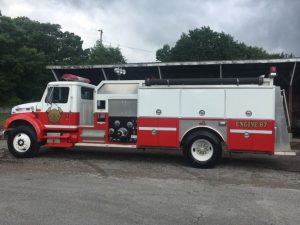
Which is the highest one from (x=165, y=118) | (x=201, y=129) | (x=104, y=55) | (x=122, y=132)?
(x=104, y=55)

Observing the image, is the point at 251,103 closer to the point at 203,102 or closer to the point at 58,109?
the point at 203,102

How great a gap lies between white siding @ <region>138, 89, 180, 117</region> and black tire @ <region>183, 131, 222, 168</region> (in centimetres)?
88

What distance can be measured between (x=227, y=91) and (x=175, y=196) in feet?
14.7

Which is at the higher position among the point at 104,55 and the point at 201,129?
the point at 104,55

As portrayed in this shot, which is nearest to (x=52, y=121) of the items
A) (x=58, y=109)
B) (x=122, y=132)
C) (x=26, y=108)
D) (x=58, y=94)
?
(x=58, y=109)

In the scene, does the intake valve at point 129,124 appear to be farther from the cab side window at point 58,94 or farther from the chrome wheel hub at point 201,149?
the cab side window at point 58,94

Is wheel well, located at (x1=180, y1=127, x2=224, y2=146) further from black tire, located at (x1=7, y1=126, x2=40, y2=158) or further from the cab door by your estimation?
black tire, located at (x1=7, y1=126, x2=40, y2=158)

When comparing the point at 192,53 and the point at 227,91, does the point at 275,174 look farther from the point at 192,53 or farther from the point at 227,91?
the point at 192,53

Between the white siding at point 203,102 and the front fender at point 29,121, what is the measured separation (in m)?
4.67

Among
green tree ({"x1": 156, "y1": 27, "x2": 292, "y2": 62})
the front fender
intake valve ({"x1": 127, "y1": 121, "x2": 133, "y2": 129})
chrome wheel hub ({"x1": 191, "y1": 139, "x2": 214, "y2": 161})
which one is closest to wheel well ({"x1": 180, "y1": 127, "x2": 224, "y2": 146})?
chrome wheel hub ({"x1": 191, "y1": 139, "x2": 214, "y2": 161})

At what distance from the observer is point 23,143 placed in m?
13.5

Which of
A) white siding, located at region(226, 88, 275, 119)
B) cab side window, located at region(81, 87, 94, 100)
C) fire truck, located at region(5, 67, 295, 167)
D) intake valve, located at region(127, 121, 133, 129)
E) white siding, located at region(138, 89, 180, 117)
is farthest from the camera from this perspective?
cab side window, located at region(81, 87, 94, 100)

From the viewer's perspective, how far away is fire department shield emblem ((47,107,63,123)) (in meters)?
13.5

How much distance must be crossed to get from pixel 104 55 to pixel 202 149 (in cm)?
5218
